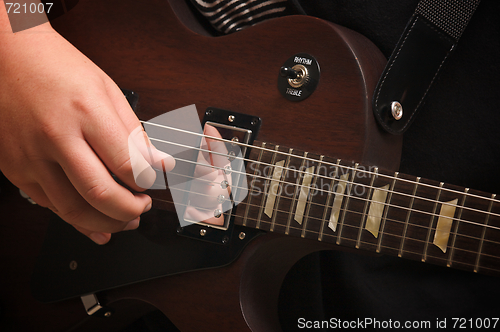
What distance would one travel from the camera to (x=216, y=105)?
60 centimetres

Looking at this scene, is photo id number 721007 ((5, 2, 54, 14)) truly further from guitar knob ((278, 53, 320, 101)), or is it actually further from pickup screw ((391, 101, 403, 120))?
pickup screw ((391, 101, 403, 120))

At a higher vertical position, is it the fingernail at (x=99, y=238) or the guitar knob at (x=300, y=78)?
the guitar knob at (x=300, y=78)

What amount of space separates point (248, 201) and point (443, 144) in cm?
42

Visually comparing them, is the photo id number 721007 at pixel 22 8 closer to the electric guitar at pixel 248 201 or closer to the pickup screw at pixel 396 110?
the electric guitar at pixel 248 201

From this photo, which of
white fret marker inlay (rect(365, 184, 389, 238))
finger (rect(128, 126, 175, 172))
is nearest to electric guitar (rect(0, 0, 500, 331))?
white fret marker inlay (rect(365, 184, 389, 238))

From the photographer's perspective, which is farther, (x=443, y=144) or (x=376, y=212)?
(x=443, y=144)

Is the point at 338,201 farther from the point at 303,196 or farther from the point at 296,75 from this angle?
the point at 296,75

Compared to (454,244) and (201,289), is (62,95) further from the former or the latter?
(454,244)

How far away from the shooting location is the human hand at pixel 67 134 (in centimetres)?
46

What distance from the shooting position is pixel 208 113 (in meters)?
0.59

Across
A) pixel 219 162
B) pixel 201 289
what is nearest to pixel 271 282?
pixel 201 289

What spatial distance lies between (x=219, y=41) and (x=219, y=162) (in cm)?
23

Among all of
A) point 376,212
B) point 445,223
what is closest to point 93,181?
point 376,212

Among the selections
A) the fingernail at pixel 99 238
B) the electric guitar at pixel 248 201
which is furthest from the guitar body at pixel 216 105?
the fingernail at pixel 99 238
